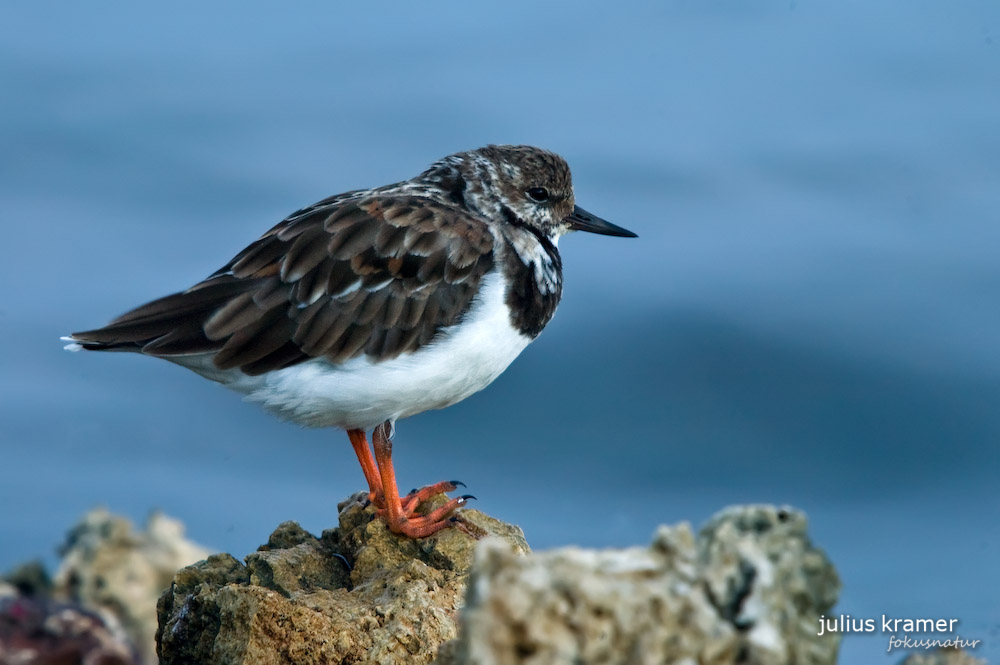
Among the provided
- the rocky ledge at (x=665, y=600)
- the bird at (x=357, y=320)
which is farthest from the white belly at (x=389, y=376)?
the rocky ledge at (x=665, y=600)

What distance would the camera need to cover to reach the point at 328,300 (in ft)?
23.6

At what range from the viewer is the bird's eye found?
7.91 meters

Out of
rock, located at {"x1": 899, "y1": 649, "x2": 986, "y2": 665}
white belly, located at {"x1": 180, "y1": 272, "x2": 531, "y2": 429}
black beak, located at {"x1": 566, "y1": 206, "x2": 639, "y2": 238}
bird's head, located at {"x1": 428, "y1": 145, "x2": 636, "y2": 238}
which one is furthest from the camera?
black beak, located at {"x1": 566, "y1": 206, "x2": 639, "y2": 238}

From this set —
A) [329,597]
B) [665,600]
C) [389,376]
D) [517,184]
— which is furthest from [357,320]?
[665,600]

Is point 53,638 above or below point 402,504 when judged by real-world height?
below

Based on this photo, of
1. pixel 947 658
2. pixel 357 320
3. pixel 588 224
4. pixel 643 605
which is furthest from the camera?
pixel 588 224

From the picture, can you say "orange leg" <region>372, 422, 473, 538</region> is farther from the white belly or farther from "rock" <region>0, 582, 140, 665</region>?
"rock" <region>0, 582, 140, 665</region>

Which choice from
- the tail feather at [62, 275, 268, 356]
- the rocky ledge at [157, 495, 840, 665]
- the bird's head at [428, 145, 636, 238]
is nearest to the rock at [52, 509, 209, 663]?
the tail feather at [62, 275, 268, 356]

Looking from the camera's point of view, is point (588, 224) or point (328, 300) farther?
point (588, 224)

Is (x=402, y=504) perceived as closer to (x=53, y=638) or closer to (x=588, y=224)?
(x=588, y=224)

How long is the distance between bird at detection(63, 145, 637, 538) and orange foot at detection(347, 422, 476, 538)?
15 millimetres

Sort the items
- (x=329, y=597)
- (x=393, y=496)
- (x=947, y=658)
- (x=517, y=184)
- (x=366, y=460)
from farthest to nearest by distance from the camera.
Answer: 1. (x=517, y=184)
2. (x=366, y=460)
3. (x=393, y=496)
4. (x=329, y=597)
5. (x=947, y=658)

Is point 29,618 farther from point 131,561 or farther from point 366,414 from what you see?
point 131,561

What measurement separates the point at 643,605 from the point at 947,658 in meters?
1.76
